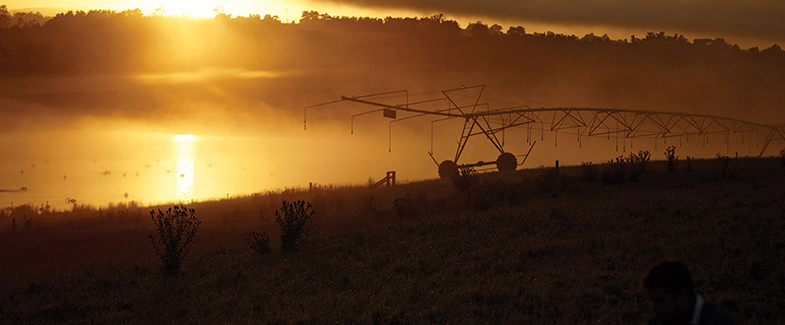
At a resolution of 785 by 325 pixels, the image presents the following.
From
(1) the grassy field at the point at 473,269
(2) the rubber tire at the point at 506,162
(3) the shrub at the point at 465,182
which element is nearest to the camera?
(1) the grassy field at the point at 473,269

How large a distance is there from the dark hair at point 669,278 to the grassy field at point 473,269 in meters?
4.73

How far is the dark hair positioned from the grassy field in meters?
4.73

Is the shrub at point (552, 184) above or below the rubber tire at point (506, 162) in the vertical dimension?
below

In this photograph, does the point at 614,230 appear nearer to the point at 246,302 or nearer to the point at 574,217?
the point at 574,217

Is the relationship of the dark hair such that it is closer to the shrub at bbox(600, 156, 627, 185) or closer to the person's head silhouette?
the person's head silhouette

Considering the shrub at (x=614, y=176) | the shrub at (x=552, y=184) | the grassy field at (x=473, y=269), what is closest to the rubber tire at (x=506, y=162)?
the shrub at (x=552, y=184)

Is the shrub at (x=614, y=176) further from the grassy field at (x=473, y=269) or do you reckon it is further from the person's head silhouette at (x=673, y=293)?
the person's head silhouette at (x=673, y=293)

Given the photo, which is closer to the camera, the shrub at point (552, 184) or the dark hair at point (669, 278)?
the dark hair at point (669, 278)

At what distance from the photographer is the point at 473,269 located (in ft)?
39.2

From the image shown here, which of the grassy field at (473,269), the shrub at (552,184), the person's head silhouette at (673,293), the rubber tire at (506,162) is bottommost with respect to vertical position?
the grassy field at (473,269)

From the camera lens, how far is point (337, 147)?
138m

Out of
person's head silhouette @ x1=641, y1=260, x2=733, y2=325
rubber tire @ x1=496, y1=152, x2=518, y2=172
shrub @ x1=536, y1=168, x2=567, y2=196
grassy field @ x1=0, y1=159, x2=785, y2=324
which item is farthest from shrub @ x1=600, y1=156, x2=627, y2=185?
person's head silhouette @ x1=641, y1=260, x2=733, y2=325

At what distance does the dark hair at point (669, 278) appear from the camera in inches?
149

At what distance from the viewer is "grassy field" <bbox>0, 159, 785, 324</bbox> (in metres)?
9.23
